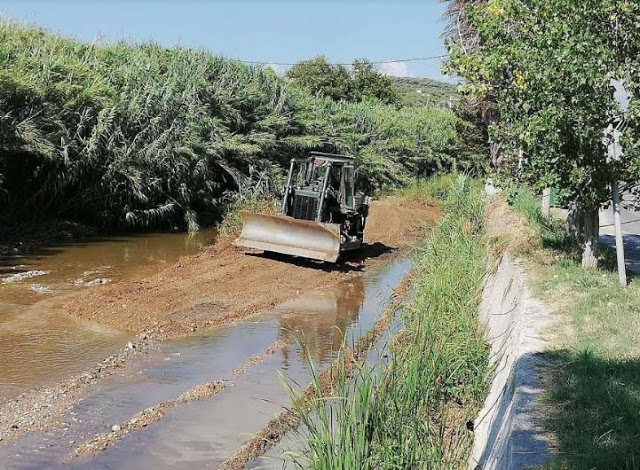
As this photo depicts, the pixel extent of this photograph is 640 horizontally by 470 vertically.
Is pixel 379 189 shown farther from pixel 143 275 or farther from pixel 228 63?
pixel 143 275

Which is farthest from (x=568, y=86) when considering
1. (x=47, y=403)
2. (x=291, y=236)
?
(x=291, y=236)

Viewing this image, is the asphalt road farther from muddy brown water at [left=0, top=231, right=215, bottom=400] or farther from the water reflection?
muddy brown water at [left=0, top=231, right=215, bottom=400]

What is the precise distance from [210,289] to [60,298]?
2.59m

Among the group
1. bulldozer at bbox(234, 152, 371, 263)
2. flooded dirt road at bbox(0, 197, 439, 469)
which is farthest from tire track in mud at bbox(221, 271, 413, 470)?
bulldozer at bbox(234, 152, 371, 263)

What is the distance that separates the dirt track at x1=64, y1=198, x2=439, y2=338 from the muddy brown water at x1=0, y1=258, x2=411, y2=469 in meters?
0.58

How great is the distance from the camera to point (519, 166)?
9.90 metres

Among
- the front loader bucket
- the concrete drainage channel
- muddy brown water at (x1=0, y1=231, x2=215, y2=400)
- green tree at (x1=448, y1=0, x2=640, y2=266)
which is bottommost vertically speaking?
muddy brown water at (x1=0, y1=231, x2=215, y2=400)

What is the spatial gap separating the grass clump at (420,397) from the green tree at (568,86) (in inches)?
78.4

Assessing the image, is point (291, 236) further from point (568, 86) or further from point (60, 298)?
point (568, 86)

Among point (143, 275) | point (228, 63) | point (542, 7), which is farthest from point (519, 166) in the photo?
point (228, 63)

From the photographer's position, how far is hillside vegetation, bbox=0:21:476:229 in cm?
1675

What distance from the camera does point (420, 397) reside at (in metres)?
6.02

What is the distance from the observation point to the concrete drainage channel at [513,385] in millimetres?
4387

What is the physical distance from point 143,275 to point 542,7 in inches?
360
